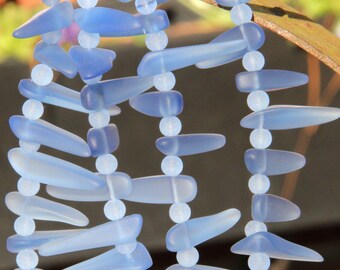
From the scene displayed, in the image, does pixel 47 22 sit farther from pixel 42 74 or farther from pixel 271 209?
pixel 271 209

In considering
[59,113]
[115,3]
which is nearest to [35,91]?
[115,3]

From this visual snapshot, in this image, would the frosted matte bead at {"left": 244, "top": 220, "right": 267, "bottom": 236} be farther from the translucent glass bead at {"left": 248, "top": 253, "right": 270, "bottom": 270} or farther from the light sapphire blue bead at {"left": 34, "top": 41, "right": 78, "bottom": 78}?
→ the light sapphire blue bead at {"left": 34, "top": 41, "right": 78, "bottom": 78}

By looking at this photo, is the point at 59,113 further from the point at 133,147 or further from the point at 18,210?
the point at 18,210

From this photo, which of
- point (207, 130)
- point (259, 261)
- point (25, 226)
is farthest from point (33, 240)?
point (207, 130)

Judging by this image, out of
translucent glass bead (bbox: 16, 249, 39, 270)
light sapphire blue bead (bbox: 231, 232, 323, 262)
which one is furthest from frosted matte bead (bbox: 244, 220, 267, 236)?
translucent glass bead (bbox: 16, 249, 39, 270)

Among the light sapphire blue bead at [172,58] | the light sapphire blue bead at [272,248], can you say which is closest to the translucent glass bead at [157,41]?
the light sapphire blue bead at [172,58]

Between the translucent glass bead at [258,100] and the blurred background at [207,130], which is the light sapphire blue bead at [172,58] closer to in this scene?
the translucent glass bead at [258,100]

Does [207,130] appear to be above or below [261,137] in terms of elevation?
above
